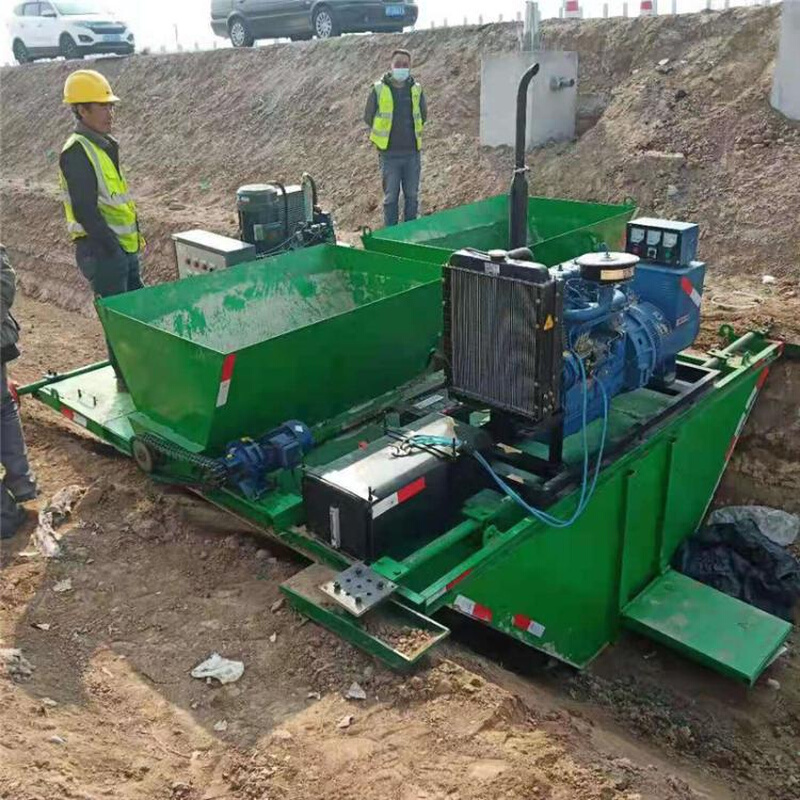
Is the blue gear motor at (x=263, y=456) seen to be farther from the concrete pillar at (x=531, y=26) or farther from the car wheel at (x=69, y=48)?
the car wheel at (x=69, y=48)

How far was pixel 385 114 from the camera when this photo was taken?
8656 mm

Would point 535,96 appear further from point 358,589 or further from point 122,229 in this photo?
point 358,589

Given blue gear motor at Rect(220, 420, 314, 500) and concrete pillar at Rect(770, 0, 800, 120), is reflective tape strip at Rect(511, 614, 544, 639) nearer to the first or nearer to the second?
blue gear motor at Rect(220, 420, 314, 500)

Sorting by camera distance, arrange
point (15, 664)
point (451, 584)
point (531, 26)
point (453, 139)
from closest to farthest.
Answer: point (15, 664), point (451, 584), point (531, 26), point (453, 139)

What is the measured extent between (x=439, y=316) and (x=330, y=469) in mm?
1521

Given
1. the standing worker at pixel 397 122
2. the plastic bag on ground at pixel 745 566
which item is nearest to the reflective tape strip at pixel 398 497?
the plastic bag on ground at pixel 745 566

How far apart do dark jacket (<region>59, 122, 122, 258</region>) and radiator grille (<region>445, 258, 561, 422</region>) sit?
2.73m

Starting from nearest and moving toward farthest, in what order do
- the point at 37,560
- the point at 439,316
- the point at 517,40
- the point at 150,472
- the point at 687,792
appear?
the point at 687,792
the point at 37,560
the point at 150,472
the point at 439,316
the point at 517,40

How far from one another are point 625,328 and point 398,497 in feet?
5.19

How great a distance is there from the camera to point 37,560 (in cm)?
417

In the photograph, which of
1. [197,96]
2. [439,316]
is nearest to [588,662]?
[439,316]

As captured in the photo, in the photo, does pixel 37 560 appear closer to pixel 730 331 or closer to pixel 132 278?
pixel 132 278

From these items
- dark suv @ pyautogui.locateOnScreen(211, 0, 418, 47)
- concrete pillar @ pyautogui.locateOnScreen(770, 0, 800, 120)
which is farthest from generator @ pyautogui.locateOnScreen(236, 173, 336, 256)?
dark suv @ pyautogui.locateOnScreen(211, 0, 418, 47)

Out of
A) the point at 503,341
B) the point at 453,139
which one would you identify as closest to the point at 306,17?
the point at 453,139
